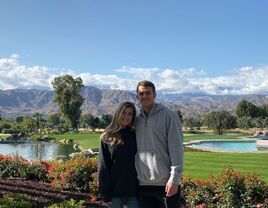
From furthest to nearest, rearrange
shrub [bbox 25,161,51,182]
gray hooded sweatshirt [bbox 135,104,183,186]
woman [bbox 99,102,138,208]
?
shrub [bbox 25,161,51,182] < woman [bbox 99,102,138,208] < gray hooded sweatshirt [bbox 135,104,183,186]

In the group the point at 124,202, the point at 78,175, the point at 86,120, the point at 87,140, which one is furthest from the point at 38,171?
the point at 86,120

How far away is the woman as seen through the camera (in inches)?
189

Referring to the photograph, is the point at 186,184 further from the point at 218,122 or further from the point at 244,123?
the point at 244,123

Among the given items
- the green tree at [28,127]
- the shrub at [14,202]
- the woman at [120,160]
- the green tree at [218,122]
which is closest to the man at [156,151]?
the woman at [120,160]

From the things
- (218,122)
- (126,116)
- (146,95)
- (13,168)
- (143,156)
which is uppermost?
(146,95)

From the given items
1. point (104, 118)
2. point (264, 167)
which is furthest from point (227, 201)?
point (104, 118)

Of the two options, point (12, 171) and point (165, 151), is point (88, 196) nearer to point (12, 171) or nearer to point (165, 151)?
point (12, 171)

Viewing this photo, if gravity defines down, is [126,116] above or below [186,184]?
above

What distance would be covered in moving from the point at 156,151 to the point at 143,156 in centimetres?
18

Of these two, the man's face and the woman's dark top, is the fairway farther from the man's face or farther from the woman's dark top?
the man's face

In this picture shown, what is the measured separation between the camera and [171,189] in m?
4.44

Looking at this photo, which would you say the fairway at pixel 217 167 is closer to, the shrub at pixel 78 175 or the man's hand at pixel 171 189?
the shrub at pixel 78 175

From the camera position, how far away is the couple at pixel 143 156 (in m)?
4.58

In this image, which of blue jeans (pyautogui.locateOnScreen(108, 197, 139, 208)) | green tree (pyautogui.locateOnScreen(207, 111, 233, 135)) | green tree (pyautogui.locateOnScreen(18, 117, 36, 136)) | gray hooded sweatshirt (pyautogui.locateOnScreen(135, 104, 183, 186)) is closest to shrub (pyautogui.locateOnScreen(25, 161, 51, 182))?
blue jeans (pyautogui.locateOnScreen(108, 197, 139, 208))
